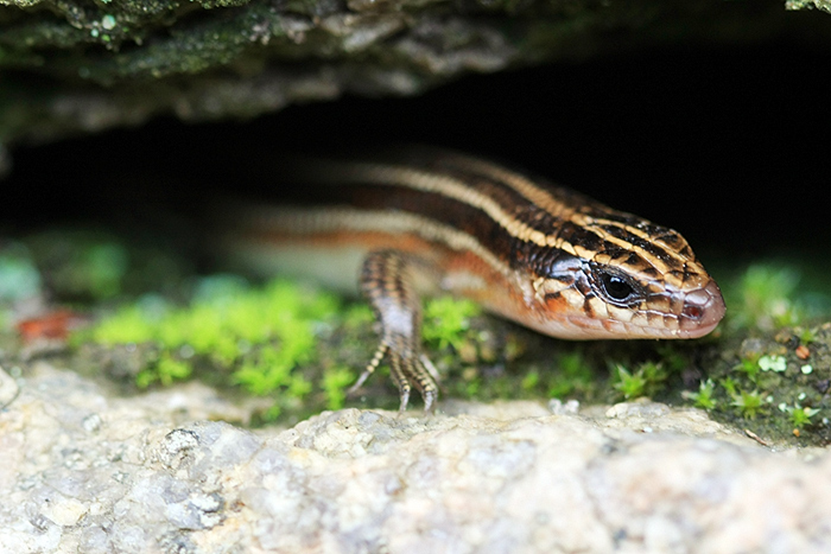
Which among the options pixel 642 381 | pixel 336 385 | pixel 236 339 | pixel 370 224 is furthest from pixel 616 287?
pixel 370 224

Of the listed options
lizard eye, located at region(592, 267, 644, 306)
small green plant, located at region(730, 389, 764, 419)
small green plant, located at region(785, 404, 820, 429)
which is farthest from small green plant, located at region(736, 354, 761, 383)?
lizard eye, located at region(592, 267, 644, 306)

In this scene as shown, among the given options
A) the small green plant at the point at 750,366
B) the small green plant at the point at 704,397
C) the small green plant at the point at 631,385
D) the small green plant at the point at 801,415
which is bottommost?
the small green plant at the point at 631,385

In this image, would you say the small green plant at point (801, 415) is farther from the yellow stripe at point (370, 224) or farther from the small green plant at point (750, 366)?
the yellow stripe at point (370, 224)

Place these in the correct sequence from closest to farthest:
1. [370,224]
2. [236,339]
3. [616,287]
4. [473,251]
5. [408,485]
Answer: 1. [408,485]
2. [616,287]
3. [236,339]
4. [473,251]
5. [370,224]

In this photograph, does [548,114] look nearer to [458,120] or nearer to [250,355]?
[458,120]

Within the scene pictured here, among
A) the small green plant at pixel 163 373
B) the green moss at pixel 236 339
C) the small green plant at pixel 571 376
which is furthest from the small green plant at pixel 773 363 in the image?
the small green plant at pixel 163 373

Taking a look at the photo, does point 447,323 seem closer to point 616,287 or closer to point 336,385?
point 336,385
